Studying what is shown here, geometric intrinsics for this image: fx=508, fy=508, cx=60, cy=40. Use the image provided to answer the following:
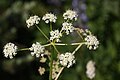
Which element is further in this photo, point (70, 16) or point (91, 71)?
point (91, 71)

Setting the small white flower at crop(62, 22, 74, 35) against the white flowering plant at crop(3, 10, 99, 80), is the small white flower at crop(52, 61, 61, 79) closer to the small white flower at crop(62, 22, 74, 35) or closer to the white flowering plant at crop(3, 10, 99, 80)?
the white flowering plant at crop(3, 10, 99, 80)

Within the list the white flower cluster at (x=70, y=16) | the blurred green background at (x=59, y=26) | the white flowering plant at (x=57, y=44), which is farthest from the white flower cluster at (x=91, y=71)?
the blurred green background at (x=59, y=26)

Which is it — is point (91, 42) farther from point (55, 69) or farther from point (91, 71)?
point (91, 71)

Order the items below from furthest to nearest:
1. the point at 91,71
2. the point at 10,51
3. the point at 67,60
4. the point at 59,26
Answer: the point at 59,26 → the point at 91,71 → the point at 10,51 → the point at 67,60

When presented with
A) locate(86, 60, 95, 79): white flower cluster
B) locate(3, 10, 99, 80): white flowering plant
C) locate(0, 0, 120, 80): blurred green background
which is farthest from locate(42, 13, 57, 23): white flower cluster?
locate(0, 0, 120, 80): blurred green background

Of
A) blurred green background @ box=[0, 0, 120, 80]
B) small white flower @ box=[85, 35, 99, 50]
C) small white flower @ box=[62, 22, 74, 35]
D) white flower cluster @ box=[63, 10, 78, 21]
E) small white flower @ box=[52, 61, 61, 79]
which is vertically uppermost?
blurred green background @ box=[0, 0, 120, 80]

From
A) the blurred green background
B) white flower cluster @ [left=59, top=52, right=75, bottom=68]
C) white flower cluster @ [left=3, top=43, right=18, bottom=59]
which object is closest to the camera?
white flower cluster @ [left=59, top=52, right=75, bottom=68]

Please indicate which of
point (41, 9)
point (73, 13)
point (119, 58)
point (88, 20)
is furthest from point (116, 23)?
point (73, 13)

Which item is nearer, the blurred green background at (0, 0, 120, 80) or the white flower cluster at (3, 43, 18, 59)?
the white flower cluster at (3, 43, 18, 59)

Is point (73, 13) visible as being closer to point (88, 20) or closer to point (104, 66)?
point (104, 66)

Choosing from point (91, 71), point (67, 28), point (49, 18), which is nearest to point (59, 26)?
point (91, 71)
